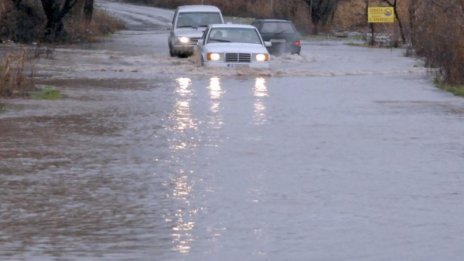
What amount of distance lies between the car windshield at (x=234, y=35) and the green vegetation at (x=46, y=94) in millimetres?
8155

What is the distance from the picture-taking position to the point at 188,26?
35.7m

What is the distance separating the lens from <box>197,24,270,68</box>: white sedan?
92.8ft

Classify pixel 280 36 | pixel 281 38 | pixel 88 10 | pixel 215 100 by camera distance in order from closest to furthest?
pixel 215 100, pixel 281 38, pixel 280 36, pixel 88 10

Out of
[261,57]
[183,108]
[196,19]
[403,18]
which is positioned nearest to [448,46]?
[261,57]

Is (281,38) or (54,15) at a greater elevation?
(54,15)

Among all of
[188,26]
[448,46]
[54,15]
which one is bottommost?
[54,15]

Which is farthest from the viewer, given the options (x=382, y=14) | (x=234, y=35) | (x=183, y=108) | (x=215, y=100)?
(x=382, y=14)

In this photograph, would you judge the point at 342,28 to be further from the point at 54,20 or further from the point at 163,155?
the point at 163,155

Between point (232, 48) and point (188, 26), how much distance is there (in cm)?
746

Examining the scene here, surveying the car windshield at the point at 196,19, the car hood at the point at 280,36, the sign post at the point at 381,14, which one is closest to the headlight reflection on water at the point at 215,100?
the car windshield at the point at 196,19

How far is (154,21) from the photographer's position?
229 feet

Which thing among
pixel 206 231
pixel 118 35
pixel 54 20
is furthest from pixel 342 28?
pixel 206 231

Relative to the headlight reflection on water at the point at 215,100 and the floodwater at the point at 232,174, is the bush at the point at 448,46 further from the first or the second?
the headlight reflection on water at the point at 215,100

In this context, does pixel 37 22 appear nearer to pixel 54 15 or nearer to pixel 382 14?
pixel 54 15
